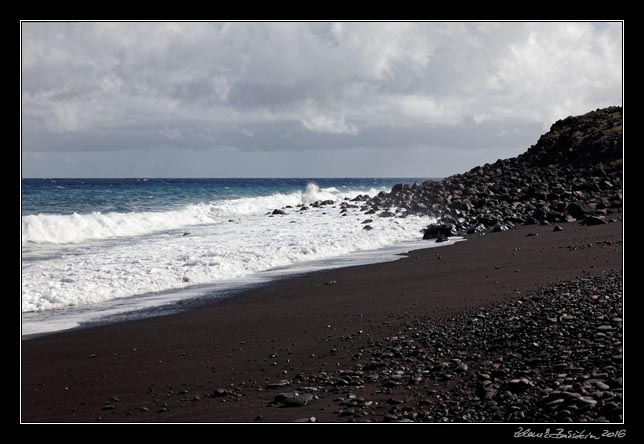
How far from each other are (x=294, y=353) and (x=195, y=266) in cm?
723

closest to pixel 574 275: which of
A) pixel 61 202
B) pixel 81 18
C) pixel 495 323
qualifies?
pixel 495 323

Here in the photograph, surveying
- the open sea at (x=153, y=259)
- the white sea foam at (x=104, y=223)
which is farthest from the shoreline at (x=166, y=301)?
the white sea foam at (x=104, y=223)

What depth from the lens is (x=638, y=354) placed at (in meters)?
5.72

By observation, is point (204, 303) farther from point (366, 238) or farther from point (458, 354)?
point (366, 238)

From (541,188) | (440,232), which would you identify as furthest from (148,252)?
(541,188)

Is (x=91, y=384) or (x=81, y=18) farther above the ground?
(x=81, y=18)

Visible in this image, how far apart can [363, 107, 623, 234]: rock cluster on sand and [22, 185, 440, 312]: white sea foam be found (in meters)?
2.38

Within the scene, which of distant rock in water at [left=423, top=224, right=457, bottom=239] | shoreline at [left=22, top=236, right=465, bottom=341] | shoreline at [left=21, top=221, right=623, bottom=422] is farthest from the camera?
distant rock in water at [left=423, top=224, right=457, bottom=239]

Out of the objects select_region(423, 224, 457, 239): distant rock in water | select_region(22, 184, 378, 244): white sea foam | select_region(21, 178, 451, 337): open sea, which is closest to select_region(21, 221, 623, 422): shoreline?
select_region(21, 178, 451, 337): open sea

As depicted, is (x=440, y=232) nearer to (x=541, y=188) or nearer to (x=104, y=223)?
(x=541, y=188)

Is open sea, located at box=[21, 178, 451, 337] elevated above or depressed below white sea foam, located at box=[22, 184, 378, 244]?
below

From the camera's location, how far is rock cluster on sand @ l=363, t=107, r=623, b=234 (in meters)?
22.4

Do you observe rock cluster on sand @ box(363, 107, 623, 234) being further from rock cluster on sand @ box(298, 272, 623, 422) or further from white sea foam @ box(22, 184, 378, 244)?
rock cluster on sand @ box(298, 272, 623, 422)

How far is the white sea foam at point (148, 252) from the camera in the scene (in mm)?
12195
